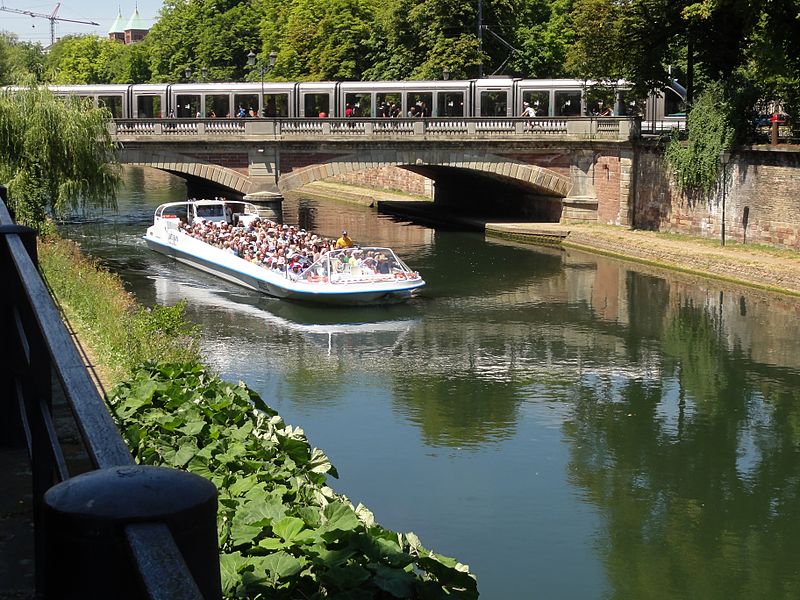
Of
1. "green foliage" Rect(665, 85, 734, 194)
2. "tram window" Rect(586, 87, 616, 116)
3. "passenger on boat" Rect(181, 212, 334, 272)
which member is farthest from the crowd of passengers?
"tram window" Rect(586, 87, 616, 116)

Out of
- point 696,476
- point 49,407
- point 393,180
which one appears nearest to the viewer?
point 49,407

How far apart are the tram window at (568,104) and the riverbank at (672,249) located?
15.7ft

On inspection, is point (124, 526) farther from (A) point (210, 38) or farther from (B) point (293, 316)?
(A) point (210, 38)

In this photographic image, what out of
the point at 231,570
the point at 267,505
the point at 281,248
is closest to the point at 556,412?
the point at 267,505

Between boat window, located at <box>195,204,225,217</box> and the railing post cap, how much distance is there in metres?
39.3

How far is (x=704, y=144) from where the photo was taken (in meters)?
36.6

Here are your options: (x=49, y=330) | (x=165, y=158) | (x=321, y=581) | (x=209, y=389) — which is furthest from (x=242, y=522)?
(x=165, y=158)

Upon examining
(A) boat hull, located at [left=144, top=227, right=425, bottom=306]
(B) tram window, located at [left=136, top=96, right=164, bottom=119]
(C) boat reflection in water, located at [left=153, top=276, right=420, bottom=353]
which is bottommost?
(C) boat reflection in water, located at [left=153, top=276, right=420, bottom=353]

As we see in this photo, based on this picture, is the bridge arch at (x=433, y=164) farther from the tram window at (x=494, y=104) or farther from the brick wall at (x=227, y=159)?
the tram window at (x=494, y=104)

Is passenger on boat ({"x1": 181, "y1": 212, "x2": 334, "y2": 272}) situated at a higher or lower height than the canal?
higher

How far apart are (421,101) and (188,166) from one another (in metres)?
9.64

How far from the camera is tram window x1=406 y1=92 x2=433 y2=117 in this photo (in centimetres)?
4641

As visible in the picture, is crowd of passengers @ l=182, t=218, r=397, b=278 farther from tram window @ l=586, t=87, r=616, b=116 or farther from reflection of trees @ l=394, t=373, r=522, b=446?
tram window @ l=586, t=87, r=616, b=116

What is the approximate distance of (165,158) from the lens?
4312 centimetres
